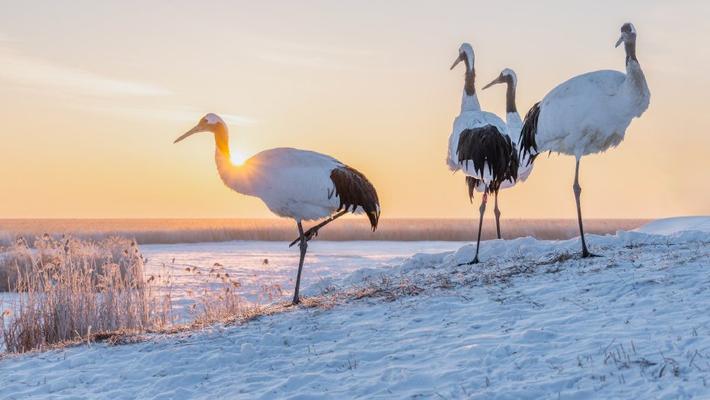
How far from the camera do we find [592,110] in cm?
992

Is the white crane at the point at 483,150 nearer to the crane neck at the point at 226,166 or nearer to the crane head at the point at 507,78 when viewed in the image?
the crane head at the point at 507,78

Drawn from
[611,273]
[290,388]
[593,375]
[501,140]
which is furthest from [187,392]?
[501,140]

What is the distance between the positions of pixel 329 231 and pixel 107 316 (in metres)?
36.3

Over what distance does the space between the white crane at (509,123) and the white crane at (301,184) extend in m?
3.59

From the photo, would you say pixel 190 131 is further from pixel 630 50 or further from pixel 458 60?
pixel 630 50

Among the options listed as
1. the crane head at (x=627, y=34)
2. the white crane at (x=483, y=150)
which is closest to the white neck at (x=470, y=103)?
the white crane at (x=483, y=150)

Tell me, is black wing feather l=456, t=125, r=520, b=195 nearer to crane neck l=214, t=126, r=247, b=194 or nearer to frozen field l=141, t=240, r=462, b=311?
frozen field l=141, t=240, r=462, b=311

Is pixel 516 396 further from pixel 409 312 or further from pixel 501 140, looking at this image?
pixel 501 140

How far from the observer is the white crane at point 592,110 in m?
9.70

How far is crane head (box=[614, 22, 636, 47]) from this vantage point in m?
9.98

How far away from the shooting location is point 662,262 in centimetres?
864

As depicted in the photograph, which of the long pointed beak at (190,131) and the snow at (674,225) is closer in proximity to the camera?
the long pointed beak at (190,131)

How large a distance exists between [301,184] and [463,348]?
4.07 m

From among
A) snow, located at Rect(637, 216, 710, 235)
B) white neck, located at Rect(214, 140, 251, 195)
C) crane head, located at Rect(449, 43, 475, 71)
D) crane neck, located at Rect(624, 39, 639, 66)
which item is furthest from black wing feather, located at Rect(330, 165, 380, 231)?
snow, located at Rect(637, 216, 710, 235)
